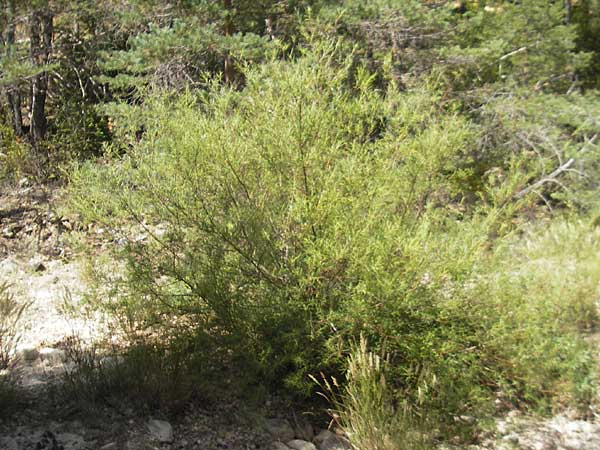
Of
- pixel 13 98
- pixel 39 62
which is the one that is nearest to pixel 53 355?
pixel 39 62

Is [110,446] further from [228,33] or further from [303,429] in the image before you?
[228,33]

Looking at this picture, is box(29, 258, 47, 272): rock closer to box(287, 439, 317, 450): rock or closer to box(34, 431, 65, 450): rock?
box(34, 431, 65, 450): rock

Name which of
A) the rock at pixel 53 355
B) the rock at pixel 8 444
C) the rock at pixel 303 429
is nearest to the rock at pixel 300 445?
the rock at pixel 303 429

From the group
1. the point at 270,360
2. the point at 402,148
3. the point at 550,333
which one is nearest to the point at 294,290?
the point at 270,360

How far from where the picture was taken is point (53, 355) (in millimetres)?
4691

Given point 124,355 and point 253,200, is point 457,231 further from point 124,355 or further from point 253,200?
point 124,355

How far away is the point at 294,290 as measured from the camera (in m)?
3.98

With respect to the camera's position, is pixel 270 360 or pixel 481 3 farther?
pixel 481 3

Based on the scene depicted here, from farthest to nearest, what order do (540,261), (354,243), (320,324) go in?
(540,261), (320,324), (354,243)

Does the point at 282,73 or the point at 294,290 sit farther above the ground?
the point at 282,73

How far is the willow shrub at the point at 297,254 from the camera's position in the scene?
3873 mm

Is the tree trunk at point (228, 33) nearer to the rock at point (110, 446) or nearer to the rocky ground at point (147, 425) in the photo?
the rocky ground at point (147, 425)

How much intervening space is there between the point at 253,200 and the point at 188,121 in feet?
2.28

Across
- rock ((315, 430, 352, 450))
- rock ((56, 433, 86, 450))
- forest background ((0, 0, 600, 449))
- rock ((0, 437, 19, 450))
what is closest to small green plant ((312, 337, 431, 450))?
forest background ((0, 0, 600, 449))
